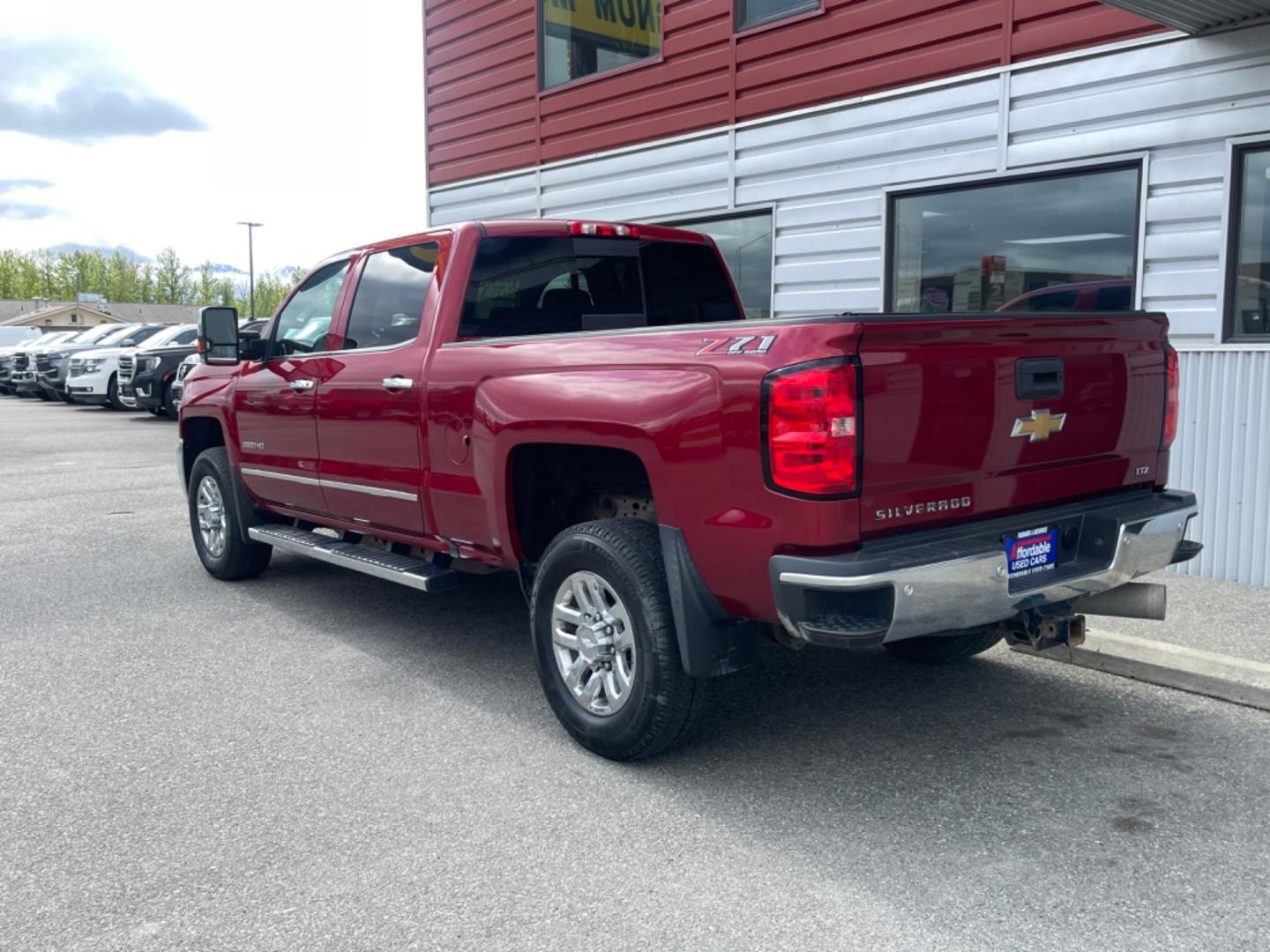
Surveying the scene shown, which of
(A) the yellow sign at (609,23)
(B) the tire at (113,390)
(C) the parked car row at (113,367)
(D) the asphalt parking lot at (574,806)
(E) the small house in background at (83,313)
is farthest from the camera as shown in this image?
(E) the small house in background at (83,313)

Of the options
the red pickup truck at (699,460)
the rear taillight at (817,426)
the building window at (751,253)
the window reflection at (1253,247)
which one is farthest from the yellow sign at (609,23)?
the rear taillight at (817,426)

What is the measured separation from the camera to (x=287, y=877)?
308 cm

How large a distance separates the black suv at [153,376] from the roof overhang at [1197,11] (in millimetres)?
17426

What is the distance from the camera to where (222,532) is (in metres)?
6.79

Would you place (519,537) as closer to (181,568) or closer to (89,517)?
(181,568)

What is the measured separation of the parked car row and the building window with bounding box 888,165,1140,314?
14036 mm

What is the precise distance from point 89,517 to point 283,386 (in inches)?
174

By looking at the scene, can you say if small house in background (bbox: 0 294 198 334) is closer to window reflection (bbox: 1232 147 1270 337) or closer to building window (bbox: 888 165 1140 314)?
building window (bbox: 888 165 1140 314)

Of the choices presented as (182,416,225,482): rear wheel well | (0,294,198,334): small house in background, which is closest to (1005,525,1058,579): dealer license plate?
(182,416,225,482): rear wheel well

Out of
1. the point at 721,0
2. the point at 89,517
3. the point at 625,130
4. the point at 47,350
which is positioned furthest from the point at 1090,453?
the point at 47,350

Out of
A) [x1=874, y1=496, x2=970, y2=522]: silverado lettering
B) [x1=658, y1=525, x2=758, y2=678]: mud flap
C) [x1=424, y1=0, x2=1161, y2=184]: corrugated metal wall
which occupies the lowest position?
[x1=658, y1=525, x2=758, y2=678]: mud flap

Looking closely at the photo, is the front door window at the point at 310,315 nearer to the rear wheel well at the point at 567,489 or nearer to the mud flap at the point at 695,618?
the rear wheel well at the point at 567,489

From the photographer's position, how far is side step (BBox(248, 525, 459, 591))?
482cm

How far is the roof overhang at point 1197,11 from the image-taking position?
581 cm
